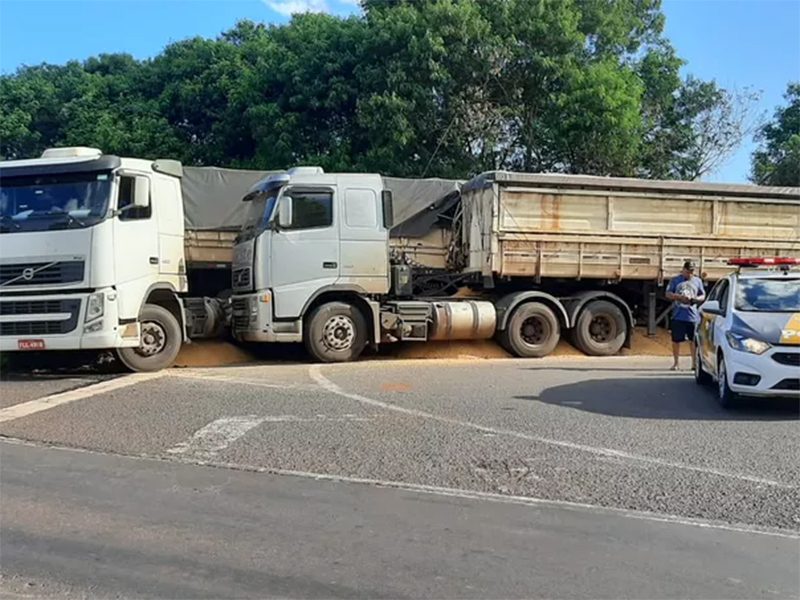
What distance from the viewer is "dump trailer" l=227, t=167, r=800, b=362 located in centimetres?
1241

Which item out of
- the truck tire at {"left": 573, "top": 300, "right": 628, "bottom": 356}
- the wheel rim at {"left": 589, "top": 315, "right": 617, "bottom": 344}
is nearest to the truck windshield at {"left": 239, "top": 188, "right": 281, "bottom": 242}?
the truck tire at {"left": 573, "top": 300, "right": 628, "bottom": 356}

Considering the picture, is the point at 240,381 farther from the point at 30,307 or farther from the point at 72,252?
the point at 30,307

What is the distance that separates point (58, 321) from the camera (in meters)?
10.5

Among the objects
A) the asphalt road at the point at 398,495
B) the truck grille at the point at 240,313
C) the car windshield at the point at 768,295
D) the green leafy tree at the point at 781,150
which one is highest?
the green leafy tree at the point at 781,150

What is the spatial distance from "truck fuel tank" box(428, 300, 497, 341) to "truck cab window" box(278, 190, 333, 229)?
2.58 meters

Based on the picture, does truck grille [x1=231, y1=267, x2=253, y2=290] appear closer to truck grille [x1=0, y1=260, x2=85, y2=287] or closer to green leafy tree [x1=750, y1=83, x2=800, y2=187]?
truck grille [x1=0, y1=260, x2=85, y2=287]

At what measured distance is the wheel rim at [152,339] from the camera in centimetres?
1143

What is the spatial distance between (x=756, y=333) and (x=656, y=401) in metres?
1.43

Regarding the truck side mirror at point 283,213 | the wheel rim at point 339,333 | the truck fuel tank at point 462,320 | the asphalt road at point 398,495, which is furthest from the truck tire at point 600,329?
the truck side mirror at point 283,213

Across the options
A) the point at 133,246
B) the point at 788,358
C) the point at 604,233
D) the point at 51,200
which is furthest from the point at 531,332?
the point at 51,200

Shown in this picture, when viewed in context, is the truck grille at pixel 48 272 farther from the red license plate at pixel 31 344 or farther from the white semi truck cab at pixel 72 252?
the red license plate at pixel 31 344

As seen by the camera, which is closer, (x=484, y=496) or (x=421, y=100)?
(x=484, y=496)

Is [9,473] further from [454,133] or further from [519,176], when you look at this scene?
[454,133]

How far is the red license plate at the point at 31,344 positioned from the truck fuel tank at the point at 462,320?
244 inches
